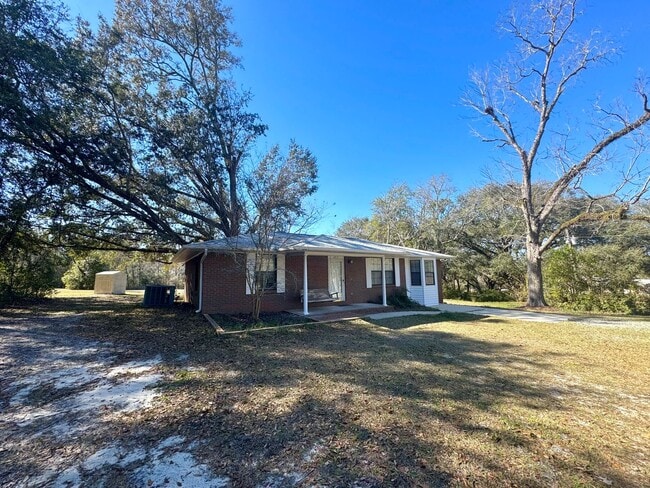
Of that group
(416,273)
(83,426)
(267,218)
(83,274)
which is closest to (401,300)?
(416,273)

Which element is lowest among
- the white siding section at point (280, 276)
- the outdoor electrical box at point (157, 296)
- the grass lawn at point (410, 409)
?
the grass lawn at point (410, 409)

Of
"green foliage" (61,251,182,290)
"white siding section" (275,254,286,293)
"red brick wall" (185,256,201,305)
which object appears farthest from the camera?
"green foliage" (61,251,182,290)

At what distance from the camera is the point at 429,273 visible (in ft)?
48.5

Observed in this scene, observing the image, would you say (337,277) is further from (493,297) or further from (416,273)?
(493,297)

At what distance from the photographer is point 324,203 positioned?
10055 millimetres

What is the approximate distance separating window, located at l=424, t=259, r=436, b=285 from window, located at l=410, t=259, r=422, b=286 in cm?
30

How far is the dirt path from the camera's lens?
7.92 feet

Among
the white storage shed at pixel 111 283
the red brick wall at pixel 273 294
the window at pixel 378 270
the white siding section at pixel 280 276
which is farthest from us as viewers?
the white storage shed at pixel 111 283

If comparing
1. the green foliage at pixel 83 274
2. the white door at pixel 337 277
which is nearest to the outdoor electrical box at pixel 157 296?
the white door at pixel 337 277

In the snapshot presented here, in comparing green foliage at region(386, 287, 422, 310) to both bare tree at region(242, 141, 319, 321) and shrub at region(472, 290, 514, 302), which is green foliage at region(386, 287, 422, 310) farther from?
shrub at region(472, 290, 514, 302)

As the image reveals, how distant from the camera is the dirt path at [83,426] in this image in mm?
2414

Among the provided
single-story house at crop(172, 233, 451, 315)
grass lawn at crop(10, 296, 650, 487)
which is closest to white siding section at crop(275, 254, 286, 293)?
single-story house at crop(172, 233, 451, 315)

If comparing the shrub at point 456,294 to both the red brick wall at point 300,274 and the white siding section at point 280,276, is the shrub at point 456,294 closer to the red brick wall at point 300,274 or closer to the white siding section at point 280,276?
the red brick wall at point 300,274

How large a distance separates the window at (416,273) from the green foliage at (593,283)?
6.07 metres
